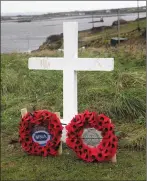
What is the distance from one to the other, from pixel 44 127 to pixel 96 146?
1.95ft

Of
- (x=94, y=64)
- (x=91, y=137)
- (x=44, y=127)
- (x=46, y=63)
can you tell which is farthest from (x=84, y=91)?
(x=91, y=137)

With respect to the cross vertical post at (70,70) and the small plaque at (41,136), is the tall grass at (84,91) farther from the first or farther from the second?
the small plaque at (41,136)

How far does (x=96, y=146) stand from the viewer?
208 inches

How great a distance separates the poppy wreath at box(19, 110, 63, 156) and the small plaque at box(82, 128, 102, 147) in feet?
0.95

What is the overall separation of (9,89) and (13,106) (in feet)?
3.87

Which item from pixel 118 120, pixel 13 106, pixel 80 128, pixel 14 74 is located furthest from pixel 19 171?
pixel 14 74

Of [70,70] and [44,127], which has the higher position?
[70,70]

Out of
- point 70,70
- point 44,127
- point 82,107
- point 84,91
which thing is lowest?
point 44,127

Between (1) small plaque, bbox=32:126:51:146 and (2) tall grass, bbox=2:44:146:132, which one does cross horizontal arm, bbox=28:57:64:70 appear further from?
(2) tall grass, bbox=2:44:146:132

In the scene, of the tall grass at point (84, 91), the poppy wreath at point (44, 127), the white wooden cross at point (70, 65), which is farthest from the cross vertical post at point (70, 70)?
the tall grass at point (84, 91)

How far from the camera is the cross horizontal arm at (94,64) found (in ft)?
18.2

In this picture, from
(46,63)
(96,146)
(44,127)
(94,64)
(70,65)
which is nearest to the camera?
(96,146)

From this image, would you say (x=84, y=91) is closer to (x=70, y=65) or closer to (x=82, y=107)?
(x=82, y=107)

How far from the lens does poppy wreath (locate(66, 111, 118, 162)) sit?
5.22 meters
